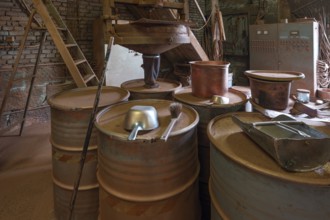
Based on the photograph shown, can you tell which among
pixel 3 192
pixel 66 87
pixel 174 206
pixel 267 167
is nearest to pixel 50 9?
pixel 66 87

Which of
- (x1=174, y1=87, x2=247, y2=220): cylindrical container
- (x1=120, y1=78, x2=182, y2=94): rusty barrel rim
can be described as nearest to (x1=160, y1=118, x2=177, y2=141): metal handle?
(x1=174, y1=87, x2=247, y2=220): cylindrical container

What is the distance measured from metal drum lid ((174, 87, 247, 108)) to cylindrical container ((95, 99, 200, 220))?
0.40 metres

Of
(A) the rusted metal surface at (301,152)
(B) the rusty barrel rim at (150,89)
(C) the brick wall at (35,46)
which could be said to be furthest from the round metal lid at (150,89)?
(C) the brick wall at (35,46)

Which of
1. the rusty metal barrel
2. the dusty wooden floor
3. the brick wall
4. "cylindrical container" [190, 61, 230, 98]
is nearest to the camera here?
the rusty metal barrel

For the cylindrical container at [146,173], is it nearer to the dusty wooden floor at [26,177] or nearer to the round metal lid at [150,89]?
the round metal lid at [150,89]

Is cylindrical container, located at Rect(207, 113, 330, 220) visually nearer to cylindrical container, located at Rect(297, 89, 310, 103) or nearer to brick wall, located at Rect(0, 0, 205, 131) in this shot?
cylindrical container, located at Rect(297, 89, 310, 103)

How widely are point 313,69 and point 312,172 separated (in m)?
4.03

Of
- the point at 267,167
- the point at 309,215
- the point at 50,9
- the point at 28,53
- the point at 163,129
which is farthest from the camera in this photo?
the point at 28,53

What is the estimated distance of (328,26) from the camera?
4.94 metres

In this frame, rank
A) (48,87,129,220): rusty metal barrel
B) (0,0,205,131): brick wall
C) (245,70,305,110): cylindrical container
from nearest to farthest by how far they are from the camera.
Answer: (245,70,305,110): cylindrical container → (48,87,129,220): rusty metal barrel → (0,0,205,131): brick wall

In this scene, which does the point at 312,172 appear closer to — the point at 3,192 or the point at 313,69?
the point at 3,192

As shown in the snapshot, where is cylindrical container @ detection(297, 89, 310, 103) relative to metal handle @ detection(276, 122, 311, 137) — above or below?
above

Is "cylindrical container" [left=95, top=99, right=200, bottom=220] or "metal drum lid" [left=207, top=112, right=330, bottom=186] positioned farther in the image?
"cylindrical container" [left=95, top=99, right=200, bottom=220]

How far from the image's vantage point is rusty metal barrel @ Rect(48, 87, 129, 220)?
1.94 m
